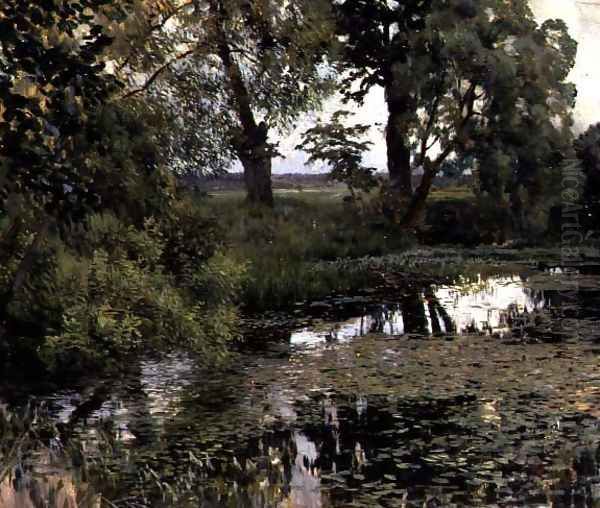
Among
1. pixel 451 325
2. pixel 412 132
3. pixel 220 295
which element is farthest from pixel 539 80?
pixel 220 295

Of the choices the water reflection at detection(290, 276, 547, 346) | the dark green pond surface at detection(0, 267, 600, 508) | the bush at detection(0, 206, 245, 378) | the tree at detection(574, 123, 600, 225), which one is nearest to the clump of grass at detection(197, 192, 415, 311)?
the water reflection at detection(290, 276, 547, 346)

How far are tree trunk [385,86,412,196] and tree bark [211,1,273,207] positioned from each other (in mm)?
3040

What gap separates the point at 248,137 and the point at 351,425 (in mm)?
11333

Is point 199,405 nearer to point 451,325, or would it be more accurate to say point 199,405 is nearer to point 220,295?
point 220,295

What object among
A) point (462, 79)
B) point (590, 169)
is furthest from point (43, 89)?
point (590, 169)

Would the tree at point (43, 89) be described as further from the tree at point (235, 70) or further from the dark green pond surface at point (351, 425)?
the tree at point (235, 70)

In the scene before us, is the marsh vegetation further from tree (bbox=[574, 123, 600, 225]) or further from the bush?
tree (bbox=[574, 123, 600, 225])

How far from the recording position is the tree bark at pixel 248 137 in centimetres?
1526

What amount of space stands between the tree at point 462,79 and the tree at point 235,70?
2.40 meters

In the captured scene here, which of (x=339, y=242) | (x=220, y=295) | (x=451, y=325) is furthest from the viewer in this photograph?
(x=339, y=242)

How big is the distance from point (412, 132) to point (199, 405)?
1349 centimetres

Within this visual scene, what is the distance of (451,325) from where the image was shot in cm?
1055

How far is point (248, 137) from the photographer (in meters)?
17.4

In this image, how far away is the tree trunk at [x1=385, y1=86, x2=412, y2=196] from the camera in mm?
20047
